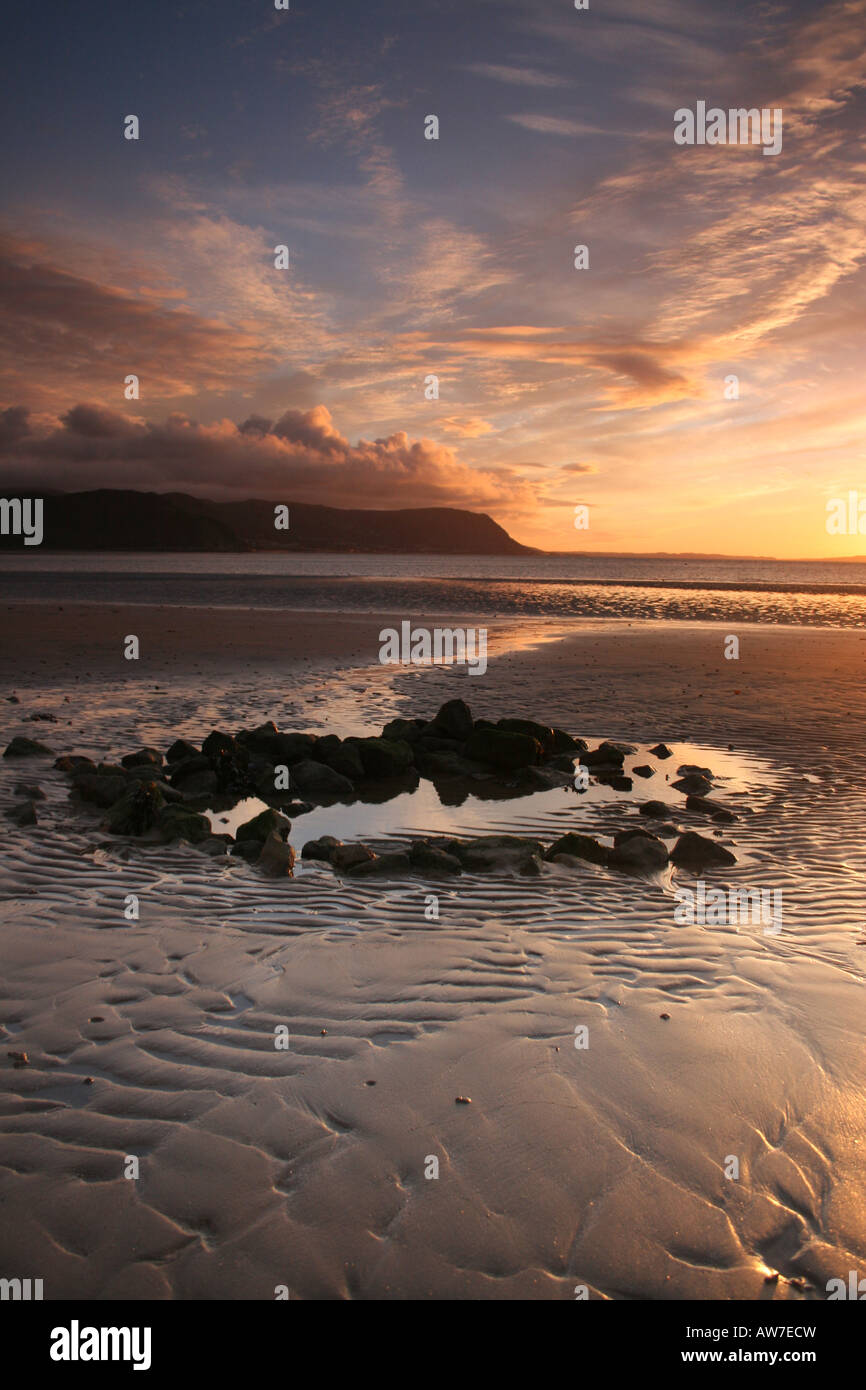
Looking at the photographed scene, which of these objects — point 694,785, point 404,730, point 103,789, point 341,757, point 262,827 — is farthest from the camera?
point 404,730

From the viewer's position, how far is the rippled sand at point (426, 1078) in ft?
11.2

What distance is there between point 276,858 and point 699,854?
4057 mm

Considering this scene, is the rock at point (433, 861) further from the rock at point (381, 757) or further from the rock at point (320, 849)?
the rock at point (381, 757)

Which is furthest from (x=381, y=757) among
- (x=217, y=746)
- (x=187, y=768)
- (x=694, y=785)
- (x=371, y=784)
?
(x=694, y=785)

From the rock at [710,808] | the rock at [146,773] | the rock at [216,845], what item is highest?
the rock at [146,773]

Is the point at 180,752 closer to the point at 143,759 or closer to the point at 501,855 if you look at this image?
the point at 143,759

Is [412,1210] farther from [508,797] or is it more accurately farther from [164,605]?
[164,605]

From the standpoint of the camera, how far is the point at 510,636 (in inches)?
1192

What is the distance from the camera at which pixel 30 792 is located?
9781mm

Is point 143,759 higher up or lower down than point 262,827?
higher up

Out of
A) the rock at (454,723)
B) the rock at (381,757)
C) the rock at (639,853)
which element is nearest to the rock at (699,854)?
the rock at (639,853)

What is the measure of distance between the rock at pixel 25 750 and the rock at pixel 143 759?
140 centimetres
